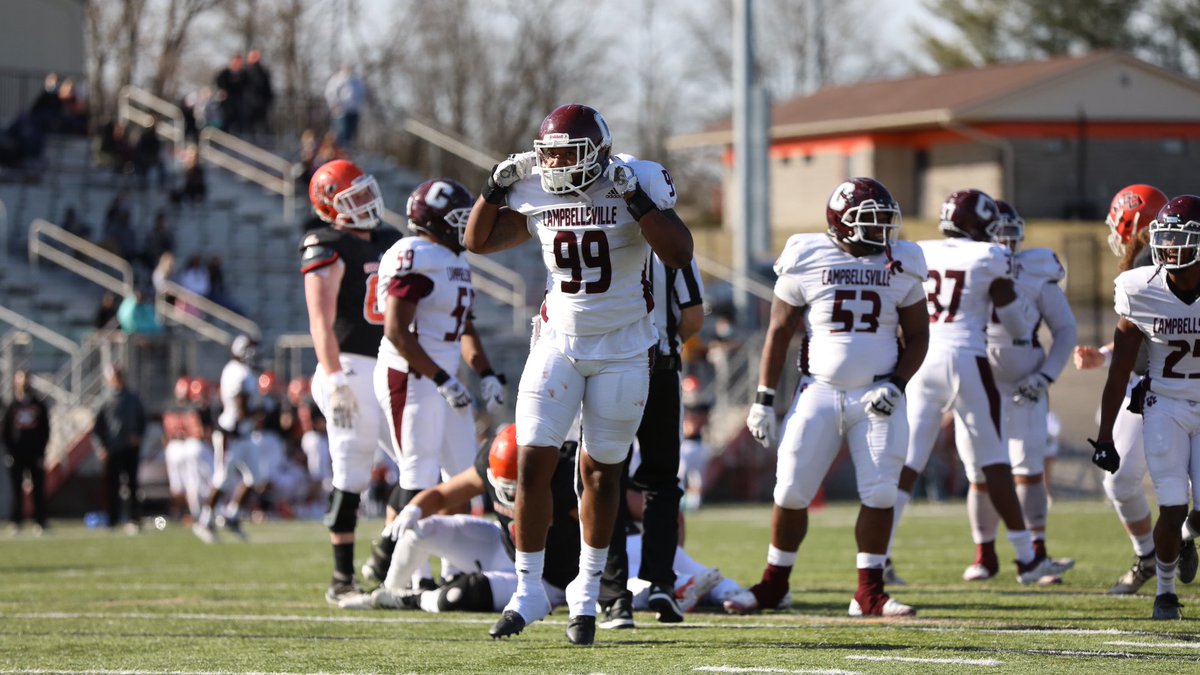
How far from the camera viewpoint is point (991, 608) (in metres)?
8.02

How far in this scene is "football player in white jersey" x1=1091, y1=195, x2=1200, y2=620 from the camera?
295 inches

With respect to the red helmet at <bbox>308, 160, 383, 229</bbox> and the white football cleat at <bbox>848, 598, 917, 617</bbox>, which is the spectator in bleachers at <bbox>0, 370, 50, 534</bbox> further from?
the white football cleat at <bbox>848, 598, 917, 617</bbox>

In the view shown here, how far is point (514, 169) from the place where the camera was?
6.60 m

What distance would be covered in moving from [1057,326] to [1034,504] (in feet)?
3.30

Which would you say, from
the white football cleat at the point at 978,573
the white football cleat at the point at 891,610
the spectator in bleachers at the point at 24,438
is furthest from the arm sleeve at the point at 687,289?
the spectator in bleachers at the point at 24,438

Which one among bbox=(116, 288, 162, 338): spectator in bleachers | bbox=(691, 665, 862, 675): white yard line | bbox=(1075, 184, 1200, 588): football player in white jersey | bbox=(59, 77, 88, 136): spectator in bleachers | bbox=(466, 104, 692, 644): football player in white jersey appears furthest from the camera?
bbox=(59, 77, 88, 136): spectator in bleachers

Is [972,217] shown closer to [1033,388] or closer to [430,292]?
[1033,388]

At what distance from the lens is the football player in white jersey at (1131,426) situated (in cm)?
823

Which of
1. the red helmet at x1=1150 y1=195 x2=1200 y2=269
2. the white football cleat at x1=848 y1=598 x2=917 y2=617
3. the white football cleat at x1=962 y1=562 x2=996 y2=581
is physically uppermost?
the red helmet at x1=1150 y1=195 x2=1200 y2=269

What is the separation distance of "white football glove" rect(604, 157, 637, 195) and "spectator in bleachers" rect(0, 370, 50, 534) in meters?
12.9

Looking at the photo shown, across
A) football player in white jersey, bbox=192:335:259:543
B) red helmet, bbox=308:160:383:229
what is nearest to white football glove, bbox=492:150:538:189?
red helmet, bbox=308:160:383:229

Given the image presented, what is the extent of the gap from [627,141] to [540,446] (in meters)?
47.0

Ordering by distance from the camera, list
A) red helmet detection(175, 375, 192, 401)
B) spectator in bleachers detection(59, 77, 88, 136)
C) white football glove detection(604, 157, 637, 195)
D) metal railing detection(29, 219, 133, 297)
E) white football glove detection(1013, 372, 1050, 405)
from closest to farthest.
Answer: white football glove detection(604, 157, 637, 195) → white football glove detection(1013, 372, 1050, 405) → red helmet detection(175, 375, 192, 401) → metal railing detection(29, 219, 133, 297) → spectator in bleachers detection(59, 77, 88, 136)

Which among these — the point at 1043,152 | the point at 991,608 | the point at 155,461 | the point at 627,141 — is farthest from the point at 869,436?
the point at 627,141
